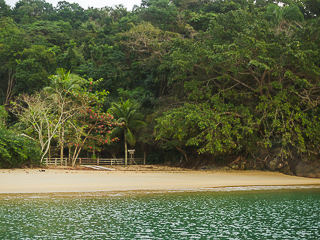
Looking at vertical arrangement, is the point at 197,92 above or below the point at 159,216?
above

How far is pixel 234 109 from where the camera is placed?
1994cm

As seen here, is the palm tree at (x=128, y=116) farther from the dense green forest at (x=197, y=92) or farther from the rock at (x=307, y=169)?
the rock at (x=307, y=169)

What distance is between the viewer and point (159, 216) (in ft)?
27.4

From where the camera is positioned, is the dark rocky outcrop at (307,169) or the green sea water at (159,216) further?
the dark rocky outcrop at (307,169)

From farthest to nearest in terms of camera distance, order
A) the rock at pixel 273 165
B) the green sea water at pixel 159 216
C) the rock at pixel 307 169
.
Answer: the rock at pixel 273 165 → the rock at pixel 307 169 → the green sea water at pixel 159 216

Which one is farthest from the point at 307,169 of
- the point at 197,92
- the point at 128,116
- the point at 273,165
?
the point at 128,116

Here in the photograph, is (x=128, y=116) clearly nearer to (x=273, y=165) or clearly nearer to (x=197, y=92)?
(x=197, y=92)

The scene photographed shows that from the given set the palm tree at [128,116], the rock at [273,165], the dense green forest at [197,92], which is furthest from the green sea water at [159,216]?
the palm tree at [128,116]

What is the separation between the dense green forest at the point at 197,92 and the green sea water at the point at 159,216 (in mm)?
7229

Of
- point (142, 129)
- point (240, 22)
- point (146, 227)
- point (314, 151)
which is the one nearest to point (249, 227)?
point (146, 227)

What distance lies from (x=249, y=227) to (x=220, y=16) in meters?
16.4

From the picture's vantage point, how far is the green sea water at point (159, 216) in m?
6.75

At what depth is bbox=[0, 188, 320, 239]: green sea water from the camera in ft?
22.1

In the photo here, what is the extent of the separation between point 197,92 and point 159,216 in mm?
13141
